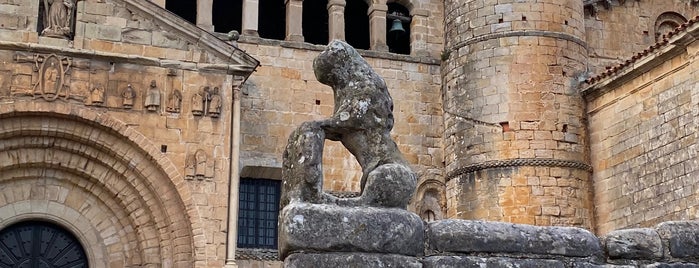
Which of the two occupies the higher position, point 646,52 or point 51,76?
point 646,52

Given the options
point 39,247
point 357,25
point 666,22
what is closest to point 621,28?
point 666,22

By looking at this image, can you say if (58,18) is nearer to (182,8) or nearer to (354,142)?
(182,8)

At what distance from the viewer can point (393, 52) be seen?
56.7 feet

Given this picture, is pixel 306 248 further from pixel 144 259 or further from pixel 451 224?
pixel 144 259

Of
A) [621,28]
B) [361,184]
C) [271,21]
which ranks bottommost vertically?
[361,184]

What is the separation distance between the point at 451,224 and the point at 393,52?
12.6m

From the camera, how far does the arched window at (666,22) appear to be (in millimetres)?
17297

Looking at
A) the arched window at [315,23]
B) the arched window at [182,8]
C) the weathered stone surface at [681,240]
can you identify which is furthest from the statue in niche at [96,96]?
the weathered stone surface at [681,240]

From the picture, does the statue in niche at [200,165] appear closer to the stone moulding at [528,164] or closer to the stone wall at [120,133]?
the stone wall at [120,133]

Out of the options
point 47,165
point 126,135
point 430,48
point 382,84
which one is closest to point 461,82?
point 430,48

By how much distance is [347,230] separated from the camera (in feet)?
15.2

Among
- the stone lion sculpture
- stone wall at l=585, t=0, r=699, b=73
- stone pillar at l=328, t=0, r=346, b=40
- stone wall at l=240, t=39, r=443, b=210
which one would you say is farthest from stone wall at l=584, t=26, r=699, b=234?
the stone lion sculpture

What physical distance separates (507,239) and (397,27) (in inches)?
475

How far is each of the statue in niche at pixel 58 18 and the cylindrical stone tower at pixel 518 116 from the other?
679 cm
